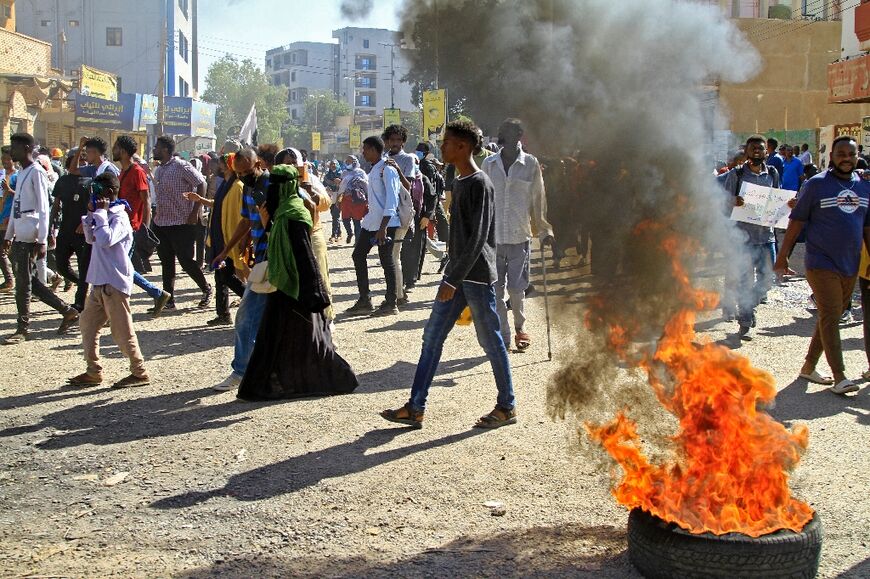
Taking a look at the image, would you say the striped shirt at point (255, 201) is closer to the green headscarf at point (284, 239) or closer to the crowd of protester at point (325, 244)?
the crowd of protester at point (325, 244)

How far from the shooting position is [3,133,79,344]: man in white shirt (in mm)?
8805

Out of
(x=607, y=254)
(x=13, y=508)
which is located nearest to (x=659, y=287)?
(x=607, y=254)

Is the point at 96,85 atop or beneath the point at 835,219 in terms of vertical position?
atop

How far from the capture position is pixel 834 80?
24.2 meters

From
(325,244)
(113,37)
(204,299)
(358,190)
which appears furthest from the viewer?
(113,37)

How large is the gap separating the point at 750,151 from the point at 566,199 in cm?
392

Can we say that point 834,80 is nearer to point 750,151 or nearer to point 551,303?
point 750,151

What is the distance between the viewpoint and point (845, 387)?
6.93 metres

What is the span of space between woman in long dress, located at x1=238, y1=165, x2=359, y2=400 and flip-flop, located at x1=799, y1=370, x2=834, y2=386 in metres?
3.96

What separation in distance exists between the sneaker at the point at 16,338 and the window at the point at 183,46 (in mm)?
62365

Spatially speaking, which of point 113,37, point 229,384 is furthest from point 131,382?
point 113,37

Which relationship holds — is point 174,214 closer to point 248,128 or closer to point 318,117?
point 248,128

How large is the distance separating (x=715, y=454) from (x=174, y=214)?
321 inches

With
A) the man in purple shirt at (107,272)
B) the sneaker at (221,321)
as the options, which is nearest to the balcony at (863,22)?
the sneaker at (221,321)
